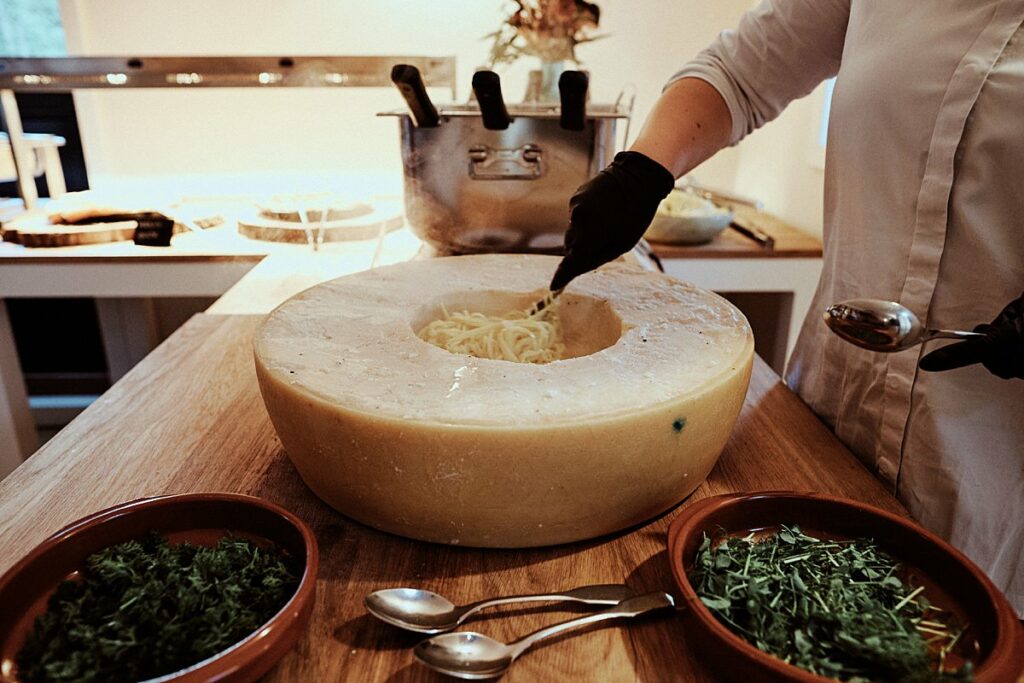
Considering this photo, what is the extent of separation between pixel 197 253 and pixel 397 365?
1.85 metres

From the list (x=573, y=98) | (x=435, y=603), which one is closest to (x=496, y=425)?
(x=435, y=603)

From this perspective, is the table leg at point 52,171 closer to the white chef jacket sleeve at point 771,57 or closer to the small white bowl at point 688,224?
the small white bowl at point 688,224

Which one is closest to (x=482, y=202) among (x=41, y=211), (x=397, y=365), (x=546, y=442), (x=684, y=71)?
(x=684, y=71)

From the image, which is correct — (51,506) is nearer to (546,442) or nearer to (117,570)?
(117,570)

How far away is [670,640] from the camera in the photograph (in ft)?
2.55

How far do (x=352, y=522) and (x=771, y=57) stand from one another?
50.8 inches

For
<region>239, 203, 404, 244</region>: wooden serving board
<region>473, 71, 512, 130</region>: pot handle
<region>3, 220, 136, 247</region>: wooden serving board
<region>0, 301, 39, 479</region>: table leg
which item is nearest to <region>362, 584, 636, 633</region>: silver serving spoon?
<region>473, 71, 512, 130</region>: pot handle

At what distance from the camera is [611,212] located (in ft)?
4.45

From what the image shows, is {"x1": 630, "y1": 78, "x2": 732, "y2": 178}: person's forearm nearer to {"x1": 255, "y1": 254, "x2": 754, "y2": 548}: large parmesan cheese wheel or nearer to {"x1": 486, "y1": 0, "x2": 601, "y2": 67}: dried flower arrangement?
{"x1": 255, "y1": 254, "x2": 754, "y2": 548}: large parmesan cheese wheel

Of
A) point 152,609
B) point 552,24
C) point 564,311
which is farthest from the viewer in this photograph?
point 552,24

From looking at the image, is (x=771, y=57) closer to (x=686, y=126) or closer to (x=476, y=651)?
(x=686, y=126)

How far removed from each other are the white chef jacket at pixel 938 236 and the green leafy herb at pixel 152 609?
0.99 metres

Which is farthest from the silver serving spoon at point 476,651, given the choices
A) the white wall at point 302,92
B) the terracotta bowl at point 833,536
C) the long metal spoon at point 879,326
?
the white wall at point 302,92

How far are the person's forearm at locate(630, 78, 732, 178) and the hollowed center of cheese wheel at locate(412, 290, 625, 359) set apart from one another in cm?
37
